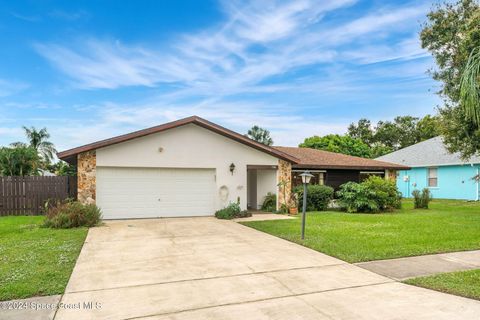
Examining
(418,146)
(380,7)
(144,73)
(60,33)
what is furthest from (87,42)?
(418,146)

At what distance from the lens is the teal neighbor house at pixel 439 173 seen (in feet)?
74.5

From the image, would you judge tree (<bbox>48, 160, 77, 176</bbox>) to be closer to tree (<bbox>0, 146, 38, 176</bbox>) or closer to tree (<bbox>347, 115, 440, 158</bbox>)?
tree (<bbox>0, 146, 38, 176</bbox>)

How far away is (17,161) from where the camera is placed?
26.7 meters

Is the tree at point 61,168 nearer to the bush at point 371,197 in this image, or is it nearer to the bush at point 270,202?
the bush at point 270,202

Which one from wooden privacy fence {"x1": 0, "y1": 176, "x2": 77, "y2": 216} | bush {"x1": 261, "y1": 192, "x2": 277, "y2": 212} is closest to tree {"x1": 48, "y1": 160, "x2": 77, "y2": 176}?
wooden privacy fence {"x1": 0, "y1": 176, "x2": 77, "y2": 216}

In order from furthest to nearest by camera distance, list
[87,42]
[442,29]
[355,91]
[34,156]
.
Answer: [34,156]
[355,91]
[442,29]
[87,42]

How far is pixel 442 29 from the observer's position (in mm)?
15477

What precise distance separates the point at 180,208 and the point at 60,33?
837 centimetres

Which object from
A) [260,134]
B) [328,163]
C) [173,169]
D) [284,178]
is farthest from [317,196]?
[260,134]

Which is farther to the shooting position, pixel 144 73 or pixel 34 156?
pixel 34 156

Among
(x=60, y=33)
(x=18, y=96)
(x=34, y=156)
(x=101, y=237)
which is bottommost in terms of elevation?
(x=101, y=237)

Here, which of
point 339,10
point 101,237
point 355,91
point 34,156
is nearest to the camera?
point 101,237

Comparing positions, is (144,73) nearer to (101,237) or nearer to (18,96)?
(18,96)

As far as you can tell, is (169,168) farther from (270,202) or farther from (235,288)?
(235,288)
